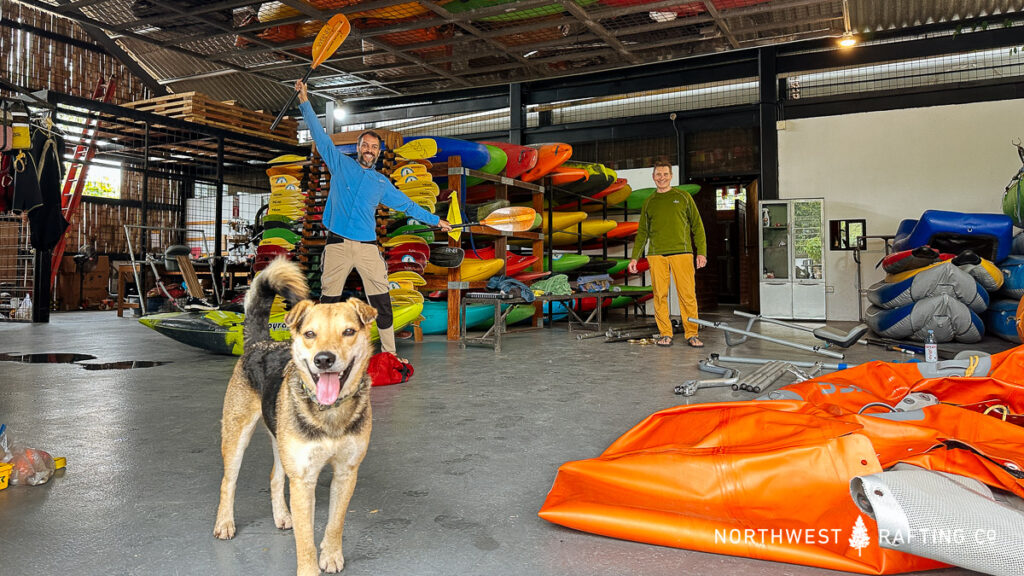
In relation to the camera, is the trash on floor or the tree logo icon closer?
the tree logo icon

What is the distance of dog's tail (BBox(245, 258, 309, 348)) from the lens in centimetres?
184

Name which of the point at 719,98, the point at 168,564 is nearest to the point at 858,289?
the point at 719,98

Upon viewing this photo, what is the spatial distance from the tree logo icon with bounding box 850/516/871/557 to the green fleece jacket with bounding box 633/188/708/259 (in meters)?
5.33

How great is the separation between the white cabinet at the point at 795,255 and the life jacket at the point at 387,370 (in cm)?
849

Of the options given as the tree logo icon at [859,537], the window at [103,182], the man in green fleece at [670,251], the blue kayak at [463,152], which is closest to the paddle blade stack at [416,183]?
the blue kayak at [463,152]

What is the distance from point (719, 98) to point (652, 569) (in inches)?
452

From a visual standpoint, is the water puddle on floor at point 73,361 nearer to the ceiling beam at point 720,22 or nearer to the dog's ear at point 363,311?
the dog's ear at point 363,311

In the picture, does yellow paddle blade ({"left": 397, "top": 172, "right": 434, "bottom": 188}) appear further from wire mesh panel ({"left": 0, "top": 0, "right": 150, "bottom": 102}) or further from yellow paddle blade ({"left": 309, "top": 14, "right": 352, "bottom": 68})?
wire mesh panel ({"left": 0, "top": 0, "right": 150, "bottom": 102})

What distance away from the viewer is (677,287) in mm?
6715

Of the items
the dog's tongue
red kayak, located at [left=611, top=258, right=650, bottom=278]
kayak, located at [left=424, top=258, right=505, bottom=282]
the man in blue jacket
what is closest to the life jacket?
the man in blue jacket

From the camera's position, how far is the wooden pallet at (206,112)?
10461 mm

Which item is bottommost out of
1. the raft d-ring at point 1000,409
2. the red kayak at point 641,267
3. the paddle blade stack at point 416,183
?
the raft d-ring at point 1000,409

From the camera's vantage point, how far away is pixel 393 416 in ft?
10.3

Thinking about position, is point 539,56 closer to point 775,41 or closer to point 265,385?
point 775,41
